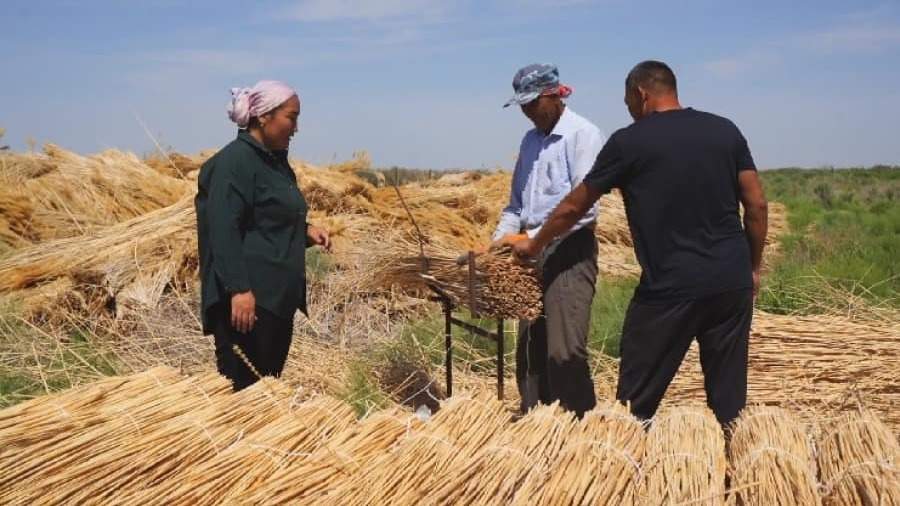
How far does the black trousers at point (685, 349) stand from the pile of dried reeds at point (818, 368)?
160cm

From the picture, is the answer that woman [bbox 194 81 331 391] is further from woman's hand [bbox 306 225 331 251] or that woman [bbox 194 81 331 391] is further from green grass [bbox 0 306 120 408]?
green grass [bbox 0 306 120 408]

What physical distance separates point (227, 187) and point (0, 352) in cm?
283

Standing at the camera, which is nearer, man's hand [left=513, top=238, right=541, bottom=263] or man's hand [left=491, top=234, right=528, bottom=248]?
man's hand [left=513, top=238, right=541, bottom=263]

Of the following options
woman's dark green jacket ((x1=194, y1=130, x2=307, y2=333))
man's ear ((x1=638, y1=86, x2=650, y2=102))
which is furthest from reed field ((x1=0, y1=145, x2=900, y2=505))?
man's ear ((x1=638, y1=86, x2=650, y2=102))

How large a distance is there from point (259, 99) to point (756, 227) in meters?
1.88

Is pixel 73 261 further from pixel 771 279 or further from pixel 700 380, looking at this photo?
pixel 771 279

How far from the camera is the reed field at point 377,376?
1955 millimetres

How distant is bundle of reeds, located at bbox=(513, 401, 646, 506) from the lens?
1869 millimetres

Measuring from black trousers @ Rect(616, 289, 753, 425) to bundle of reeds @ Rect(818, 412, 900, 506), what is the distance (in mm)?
948

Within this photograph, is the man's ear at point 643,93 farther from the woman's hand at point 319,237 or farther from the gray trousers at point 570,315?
the woman's hand at point 319,237

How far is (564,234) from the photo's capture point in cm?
370

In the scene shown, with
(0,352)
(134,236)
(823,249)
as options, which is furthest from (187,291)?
(823,249)

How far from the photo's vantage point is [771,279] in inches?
294

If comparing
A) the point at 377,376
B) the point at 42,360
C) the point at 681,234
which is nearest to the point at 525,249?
the point at 681,234
